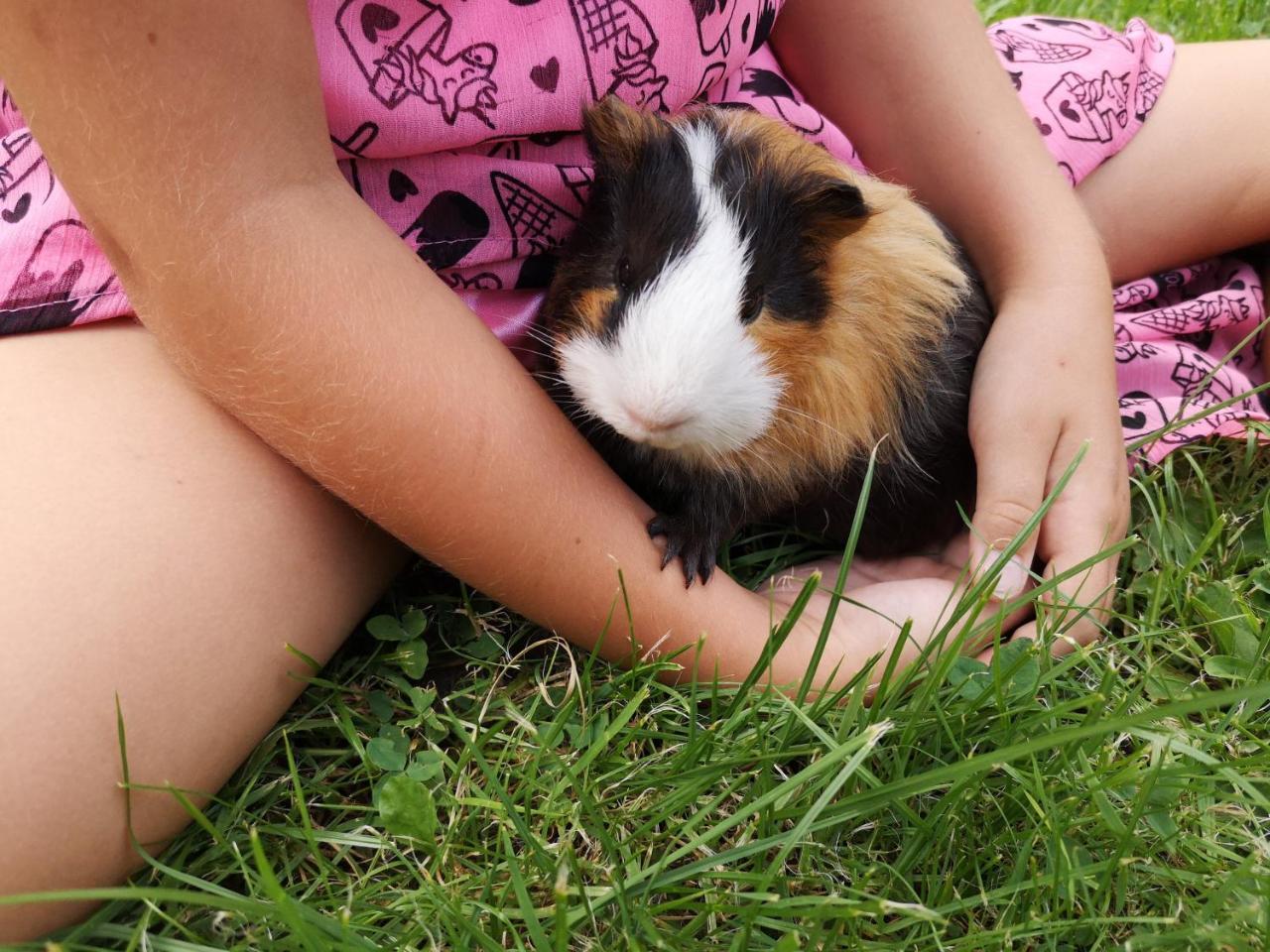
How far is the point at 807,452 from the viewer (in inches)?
59.8

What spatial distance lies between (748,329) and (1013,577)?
1.85 feet

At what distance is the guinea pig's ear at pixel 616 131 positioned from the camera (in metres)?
1.41

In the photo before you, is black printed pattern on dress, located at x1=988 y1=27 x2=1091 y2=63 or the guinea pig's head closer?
the guinea pig's head

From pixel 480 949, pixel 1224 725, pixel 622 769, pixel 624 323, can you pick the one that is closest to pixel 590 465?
pixel 624 323

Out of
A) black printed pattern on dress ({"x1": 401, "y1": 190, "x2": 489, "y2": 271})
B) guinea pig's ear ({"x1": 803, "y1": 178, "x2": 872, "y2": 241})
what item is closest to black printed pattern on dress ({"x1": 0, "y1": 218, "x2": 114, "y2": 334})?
black printed pattern on dress ({"x1": 401, "y1": 190, "x2": 489, "y2": 271})

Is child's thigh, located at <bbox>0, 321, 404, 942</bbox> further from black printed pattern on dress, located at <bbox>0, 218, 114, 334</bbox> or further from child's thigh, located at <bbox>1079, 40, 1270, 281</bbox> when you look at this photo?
child's thigh, located at <bbox>1079, 40, 1270, 281</bbox>

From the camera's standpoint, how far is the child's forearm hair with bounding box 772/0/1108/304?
1.78m

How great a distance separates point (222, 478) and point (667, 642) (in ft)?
2.16

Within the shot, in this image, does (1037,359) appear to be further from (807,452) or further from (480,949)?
(480,949)

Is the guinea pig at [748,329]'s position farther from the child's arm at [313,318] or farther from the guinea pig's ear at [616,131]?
the child's arm at [313,318]

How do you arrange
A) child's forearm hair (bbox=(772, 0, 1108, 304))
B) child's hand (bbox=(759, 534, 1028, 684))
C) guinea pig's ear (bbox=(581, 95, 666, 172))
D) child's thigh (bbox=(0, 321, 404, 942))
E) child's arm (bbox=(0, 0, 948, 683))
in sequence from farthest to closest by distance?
child's forearm hair (bbox=(772, 0, 1108, 304))
child's hand (bbox=(759, 534, 1028, 684))
guinea pig's ear (bbox=(581, 95, 666, 172))
child's thigh (bbox=(0, 321, 404, 942))
child's arm (bbox=(0, 0, 948, 683))

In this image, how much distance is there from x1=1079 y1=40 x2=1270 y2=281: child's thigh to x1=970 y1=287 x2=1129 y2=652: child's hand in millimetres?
531

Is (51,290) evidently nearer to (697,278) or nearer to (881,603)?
(697,278)

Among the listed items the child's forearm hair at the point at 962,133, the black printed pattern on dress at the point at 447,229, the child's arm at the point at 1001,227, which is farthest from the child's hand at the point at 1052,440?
the black printed pattern on dress at the point at 447,229
